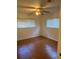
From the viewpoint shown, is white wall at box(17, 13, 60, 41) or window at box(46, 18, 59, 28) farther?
white wall at box(17, 13, 60, 41)

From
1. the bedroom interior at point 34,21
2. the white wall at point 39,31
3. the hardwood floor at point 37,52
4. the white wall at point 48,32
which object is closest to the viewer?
the hardwood floor at point 37,52

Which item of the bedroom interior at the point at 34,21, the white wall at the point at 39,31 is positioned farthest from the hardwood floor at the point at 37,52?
the white wall at the point at 39,31

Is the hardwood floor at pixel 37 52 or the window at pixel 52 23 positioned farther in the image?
the window at pixel 52 23

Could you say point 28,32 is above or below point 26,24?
below

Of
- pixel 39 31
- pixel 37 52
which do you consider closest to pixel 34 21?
pixel 39 31

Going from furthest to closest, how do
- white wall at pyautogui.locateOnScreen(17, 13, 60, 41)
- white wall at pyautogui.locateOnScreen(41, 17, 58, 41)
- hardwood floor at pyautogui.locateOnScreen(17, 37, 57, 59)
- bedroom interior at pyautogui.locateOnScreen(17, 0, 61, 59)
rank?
white wall at pyautogui.locateOnScreen(17, 13, 60, 41) < white wall at pyautogui.locateOnScreen(41, 17, 58, 41) < bedroom interior at pyautogui.locateOnScreen(17, 0, 61, 59) < hardwood floor at pyautogui.locateOnScreen(17, 37, 57, 59)

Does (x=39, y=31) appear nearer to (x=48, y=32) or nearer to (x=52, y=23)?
(x=48, y=32)

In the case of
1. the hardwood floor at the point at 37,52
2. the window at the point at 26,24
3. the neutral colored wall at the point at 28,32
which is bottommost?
the hardwood floor at the point at 37,52

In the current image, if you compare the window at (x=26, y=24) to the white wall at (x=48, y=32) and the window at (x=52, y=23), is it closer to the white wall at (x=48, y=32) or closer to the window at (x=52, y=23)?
the white wall at (x=48, y=32)

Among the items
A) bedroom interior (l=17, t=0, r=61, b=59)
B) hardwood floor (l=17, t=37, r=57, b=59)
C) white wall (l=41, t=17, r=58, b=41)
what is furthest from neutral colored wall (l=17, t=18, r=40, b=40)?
hardwood floor (l=17, t=37, r=57, b=59)

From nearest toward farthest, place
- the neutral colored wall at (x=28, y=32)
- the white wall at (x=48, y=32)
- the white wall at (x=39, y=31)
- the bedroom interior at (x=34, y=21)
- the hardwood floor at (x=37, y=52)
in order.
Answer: the hardwood floor at (x=37, y=52) → the bedroom interior at (x=34, y=21) → the white wall at (x=48, y=32) → the white wall at (x=39, y=31) → the neutral colored wall at (x=28, y=32)

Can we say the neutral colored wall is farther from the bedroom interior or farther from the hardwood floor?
the hardwood floor

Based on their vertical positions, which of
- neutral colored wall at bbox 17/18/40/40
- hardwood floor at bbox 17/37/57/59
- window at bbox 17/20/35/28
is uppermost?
window at bbox 17/20/35/28
